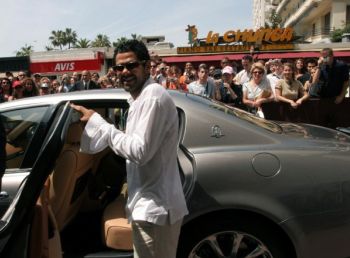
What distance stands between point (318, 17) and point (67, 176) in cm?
5252

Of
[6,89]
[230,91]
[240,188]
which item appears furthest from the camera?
[6,89]

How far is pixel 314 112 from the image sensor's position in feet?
22.2

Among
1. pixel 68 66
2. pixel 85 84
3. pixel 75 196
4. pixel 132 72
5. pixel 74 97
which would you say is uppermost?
pixel 132 72

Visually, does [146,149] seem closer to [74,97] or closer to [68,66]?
[74,97]

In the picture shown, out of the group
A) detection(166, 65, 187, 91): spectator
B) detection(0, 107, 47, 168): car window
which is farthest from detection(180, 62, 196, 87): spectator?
detection(0, 107, 47, 168): car window

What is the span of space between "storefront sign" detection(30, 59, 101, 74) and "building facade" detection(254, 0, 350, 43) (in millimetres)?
19150

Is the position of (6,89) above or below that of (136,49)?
below

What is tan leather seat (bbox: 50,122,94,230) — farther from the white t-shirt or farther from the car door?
the white t-shirt

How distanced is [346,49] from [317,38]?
1973cm

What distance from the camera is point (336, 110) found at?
685 cm

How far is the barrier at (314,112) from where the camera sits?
261 inches

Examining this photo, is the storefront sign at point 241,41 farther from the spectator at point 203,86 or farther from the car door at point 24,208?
the car door at point 24,208

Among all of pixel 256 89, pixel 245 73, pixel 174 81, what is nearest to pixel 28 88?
pixel 174 81

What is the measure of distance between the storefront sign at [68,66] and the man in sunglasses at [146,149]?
3186 centimetres
